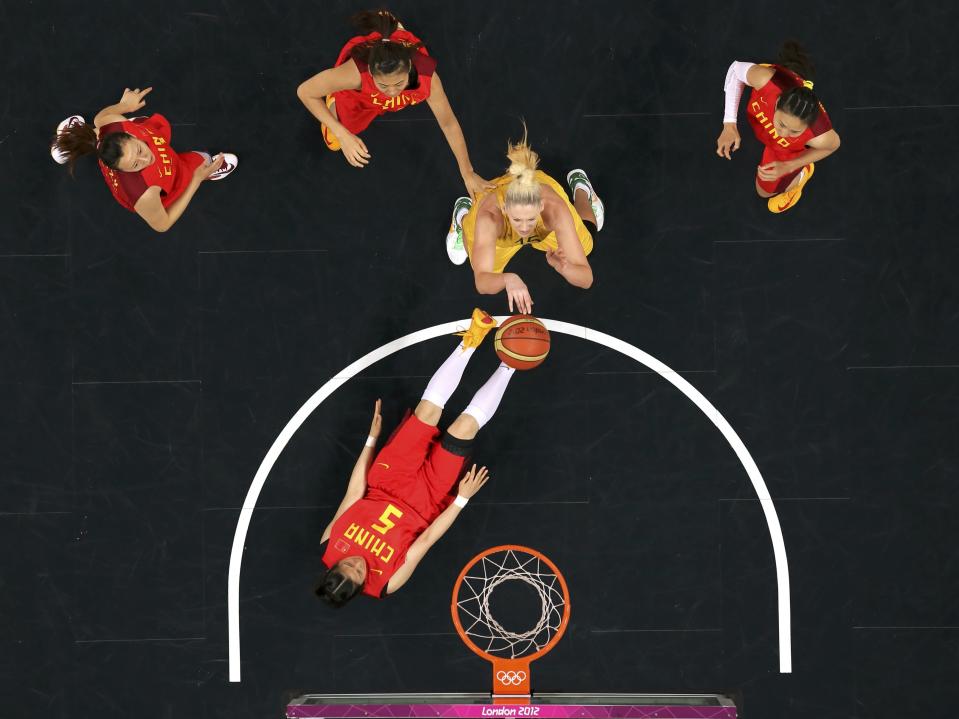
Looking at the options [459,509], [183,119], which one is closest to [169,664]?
→ [459,509]

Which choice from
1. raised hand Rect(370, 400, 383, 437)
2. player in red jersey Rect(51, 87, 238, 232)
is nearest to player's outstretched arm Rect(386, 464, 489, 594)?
raised hand Rect(370, 400, 383, 437)

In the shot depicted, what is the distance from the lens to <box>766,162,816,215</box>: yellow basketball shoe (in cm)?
603

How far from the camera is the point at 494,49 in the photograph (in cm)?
632

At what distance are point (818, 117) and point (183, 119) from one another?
4492 millimetres

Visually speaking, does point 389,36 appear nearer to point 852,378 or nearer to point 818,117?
point 818,117

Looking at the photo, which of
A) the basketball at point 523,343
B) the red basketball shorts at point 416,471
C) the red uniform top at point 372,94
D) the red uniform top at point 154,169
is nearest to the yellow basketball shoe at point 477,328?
the basketball at point 523,343

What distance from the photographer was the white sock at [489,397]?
5.90 m

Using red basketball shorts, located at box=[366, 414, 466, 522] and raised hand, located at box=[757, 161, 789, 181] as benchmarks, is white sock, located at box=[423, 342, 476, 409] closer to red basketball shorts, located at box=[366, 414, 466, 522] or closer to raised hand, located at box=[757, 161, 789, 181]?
red basketball shorts, located at box=[366, 414, 466, 522]

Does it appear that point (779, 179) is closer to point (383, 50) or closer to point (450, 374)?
point (450, 374)

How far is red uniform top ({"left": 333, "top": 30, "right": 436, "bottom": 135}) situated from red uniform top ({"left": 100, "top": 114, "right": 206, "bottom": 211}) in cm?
116

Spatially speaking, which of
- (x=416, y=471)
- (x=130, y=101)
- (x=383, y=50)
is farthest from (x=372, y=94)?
(x=416, y=471)

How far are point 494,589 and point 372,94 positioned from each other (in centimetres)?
359

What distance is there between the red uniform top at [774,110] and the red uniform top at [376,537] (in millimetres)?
3528

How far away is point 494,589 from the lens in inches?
244
